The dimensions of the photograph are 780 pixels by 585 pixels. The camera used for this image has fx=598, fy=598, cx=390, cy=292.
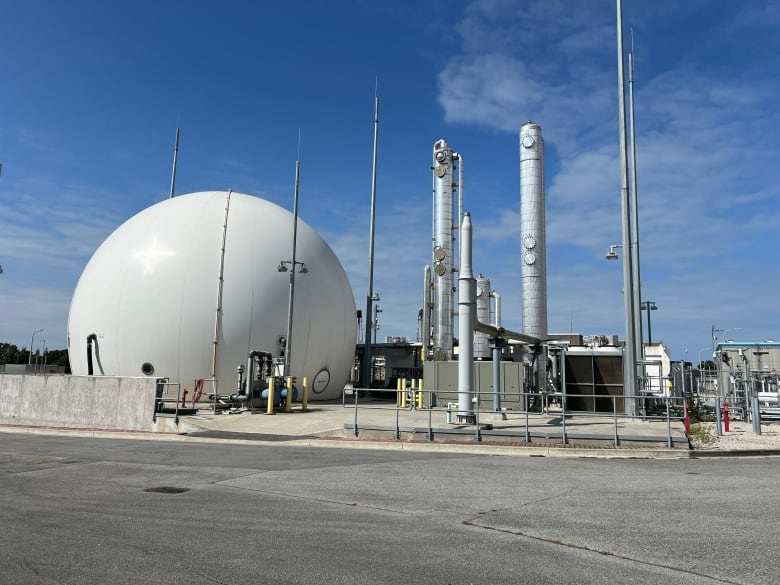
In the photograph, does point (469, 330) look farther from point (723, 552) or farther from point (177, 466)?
point (723, 552)

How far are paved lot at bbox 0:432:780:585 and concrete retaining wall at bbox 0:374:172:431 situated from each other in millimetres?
6809

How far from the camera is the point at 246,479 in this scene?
9.47 meters

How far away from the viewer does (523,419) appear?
1923 cm

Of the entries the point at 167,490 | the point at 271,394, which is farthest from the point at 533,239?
the point at 167,490

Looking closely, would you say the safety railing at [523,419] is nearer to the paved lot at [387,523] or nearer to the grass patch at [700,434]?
the grass patch at [700,434]

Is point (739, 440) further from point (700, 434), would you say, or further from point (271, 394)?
point (271, 394)

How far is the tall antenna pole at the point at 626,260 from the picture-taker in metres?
19.2

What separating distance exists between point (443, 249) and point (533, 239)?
4838 mm

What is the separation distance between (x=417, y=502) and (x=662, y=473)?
507 centimetres

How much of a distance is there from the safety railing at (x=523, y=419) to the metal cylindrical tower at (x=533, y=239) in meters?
4.41

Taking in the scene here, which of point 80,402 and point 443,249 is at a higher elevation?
point 443,249

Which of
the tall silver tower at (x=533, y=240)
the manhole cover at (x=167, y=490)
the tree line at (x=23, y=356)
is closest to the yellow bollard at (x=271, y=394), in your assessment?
the manhole cover at (x=167, y=490)

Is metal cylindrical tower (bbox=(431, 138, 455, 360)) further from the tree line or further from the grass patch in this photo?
the tree line

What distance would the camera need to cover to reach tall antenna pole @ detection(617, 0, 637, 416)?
19.2m
